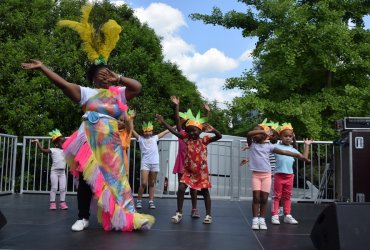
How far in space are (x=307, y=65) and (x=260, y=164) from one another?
9.18 meters

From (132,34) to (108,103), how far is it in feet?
48.4

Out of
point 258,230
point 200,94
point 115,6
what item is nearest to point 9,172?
point 258,230

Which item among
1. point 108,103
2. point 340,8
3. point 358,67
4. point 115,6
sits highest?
point 115,6

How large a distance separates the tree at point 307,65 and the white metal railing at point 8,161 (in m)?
6.62

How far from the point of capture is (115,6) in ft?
71.3

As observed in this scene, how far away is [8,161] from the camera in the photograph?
408 inches

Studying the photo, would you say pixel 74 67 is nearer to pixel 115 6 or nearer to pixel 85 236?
pixel 115 6

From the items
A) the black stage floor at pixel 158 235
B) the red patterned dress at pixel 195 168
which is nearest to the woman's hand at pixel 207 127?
the red patterned dress at pixel 195 168

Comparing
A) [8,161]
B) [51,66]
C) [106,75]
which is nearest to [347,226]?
[106,75]

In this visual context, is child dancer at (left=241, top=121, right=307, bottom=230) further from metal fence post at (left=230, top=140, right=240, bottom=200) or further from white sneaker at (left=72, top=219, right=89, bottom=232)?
metal fence post at (left=230, top=140, right=240, bottom=200)

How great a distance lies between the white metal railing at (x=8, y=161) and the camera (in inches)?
397

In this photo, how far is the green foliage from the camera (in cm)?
1476

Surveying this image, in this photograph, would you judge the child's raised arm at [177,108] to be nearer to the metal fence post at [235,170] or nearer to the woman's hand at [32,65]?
the woman's hand at [32,65]

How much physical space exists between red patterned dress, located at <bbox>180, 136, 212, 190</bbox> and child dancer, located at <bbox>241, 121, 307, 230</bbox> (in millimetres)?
682
